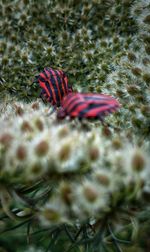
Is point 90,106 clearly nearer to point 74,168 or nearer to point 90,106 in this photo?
point 90,106

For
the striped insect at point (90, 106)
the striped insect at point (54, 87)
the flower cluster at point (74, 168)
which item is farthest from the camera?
the striped insect at point (54, 87)

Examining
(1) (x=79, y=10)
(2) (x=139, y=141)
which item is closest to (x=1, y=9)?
(1) (x=79, y=10)

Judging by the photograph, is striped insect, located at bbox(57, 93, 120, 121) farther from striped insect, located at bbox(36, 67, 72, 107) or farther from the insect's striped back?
striped insect, located at bbox(36, 67, 72, 107)

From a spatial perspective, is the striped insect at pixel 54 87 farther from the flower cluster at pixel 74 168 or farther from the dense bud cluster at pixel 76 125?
the flower cluster at pixel 74 168

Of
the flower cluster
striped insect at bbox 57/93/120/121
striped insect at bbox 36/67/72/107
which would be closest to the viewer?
the flower cluster

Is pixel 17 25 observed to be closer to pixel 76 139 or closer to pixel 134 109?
pixel 134 109

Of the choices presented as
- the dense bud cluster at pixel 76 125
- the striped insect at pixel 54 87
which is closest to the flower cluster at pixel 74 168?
the dense bud cluster at pixel 76 125

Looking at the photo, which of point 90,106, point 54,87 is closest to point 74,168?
point 90,106

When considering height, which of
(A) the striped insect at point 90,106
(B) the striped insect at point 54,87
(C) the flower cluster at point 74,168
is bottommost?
(B) the striped insect at point 54,87

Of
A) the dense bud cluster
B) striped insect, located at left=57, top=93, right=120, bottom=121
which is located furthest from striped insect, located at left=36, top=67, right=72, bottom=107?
striped insect, located at left=57, top=93, right=120, bottom=121
